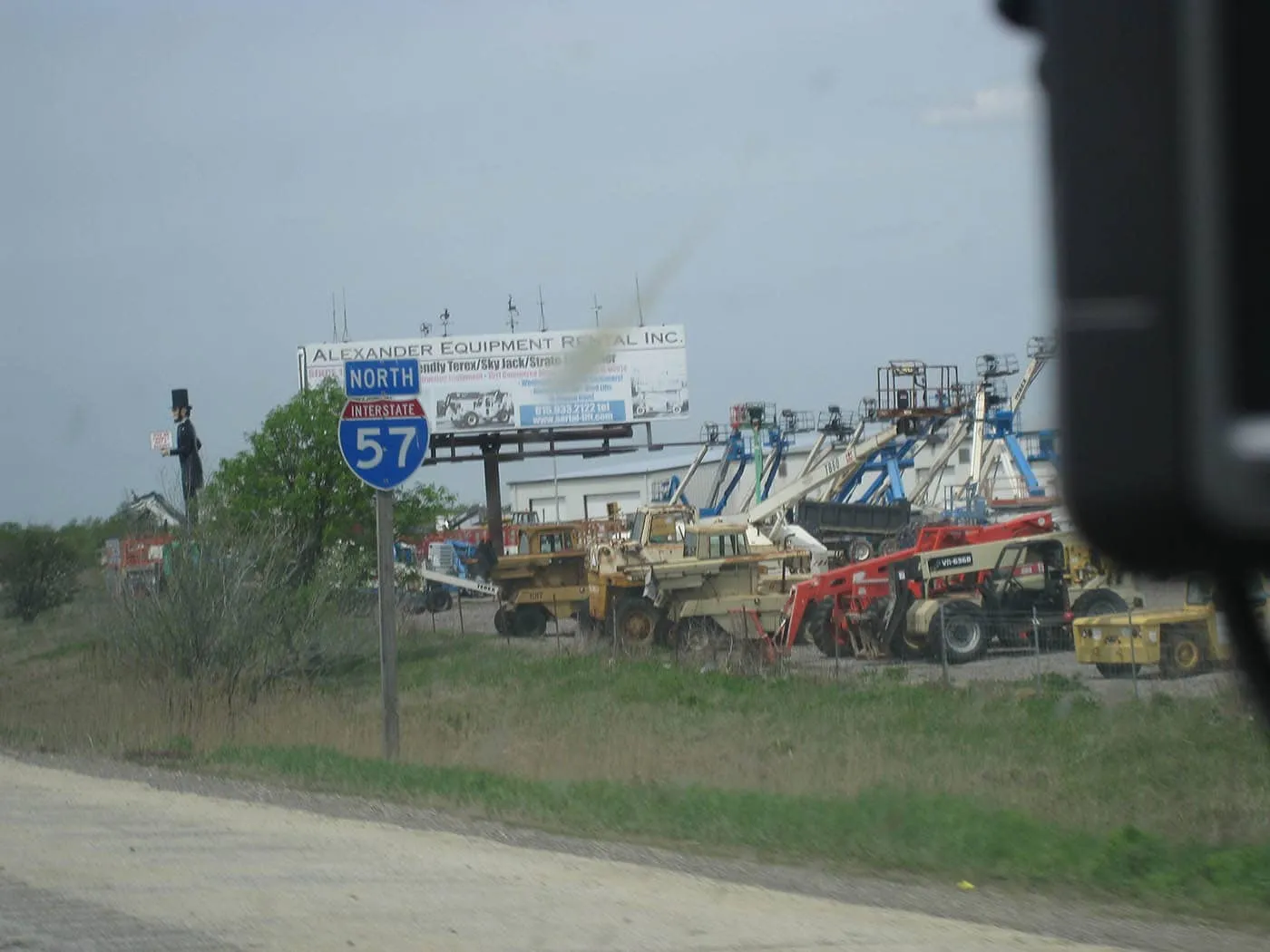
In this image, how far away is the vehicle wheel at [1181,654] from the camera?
771 inches

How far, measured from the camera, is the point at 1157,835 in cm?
1030

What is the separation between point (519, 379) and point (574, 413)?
7.57 feet

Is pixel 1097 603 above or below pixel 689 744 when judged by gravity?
above

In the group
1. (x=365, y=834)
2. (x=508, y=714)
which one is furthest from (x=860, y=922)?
(x=508, y=714)

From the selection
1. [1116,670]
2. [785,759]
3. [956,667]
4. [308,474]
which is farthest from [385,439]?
[308,474]

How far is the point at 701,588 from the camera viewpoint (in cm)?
3269

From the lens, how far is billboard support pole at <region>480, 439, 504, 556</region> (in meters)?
50.9

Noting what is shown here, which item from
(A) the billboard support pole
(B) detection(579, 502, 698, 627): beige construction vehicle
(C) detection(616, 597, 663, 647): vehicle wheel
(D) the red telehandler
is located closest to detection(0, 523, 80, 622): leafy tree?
(A) the billboard support pole

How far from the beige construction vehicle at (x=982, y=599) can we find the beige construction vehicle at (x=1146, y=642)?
131 inches

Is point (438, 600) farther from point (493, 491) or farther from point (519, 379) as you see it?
point (519, 379)

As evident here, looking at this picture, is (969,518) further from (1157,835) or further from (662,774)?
(1157,835)

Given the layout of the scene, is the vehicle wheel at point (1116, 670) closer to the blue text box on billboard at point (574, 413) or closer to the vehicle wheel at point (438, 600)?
the vehicle wheel at point (438, 600)

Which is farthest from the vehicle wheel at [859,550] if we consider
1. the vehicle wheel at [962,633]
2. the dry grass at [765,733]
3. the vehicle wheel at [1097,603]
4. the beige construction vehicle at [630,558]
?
the dry grass at [765,733]

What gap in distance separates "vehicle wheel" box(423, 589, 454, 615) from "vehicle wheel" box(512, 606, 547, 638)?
12438 millimetres
